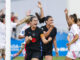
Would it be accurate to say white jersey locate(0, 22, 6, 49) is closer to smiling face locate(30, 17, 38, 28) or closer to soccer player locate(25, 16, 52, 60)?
soccer player locate(25, 16, 52, 60)

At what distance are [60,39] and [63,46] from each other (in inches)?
13.7

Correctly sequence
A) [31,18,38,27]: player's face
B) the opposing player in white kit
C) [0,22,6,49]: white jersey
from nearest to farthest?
[31,18,38,27]: player's face, the opposing player in white kit, [0,22,6,49]: white jersey

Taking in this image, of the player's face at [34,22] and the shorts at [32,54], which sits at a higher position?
the player's face at [34,22]

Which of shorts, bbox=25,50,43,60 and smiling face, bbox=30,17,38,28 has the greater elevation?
smiling face, bbox=30,17,38,28

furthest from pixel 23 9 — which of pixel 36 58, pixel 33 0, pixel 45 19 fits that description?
pixel 36 58

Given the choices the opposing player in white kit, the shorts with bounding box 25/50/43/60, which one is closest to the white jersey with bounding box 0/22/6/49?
the opposing player in white kit

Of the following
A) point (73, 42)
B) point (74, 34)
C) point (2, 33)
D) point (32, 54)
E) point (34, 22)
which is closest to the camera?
point (34, 22)

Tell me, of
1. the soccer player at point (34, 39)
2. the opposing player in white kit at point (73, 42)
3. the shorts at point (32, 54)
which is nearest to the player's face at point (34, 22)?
the soccer player at point (34, 39)

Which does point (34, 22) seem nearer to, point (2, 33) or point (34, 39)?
point (34, 39)

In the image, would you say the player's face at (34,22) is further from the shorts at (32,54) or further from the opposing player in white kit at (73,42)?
Answer: the opposing player in white kit at (73,42)

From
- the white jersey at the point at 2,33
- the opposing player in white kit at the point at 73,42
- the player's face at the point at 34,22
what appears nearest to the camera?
the player's face at the point at 34,22

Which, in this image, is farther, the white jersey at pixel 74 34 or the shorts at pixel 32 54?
the white jersey at pixel 74 34

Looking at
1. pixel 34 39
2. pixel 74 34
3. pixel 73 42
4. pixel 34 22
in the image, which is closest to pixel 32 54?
pixel 34 39

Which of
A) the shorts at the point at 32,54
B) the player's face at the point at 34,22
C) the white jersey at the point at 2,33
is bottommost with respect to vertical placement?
the shorts at the point at 32,54
